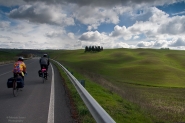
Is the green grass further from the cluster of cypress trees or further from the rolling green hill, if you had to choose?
the cluster of cypress trees

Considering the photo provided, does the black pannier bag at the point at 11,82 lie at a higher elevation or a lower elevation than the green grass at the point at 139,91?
higher

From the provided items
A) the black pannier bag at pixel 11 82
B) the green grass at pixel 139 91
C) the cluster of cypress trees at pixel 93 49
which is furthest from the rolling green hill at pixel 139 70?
the cluster of cypress trees at pixel 93 49

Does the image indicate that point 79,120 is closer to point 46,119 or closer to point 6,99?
point 46,119

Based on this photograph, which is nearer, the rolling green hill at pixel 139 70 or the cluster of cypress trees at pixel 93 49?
the rolling green hill at pixel 139 70

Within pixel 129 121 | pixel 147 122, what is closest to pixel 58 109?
pixel 129 121

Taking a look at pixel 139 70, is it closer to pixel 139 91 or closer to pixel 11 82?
pixel 139 91

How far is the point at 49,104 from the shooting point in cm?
817

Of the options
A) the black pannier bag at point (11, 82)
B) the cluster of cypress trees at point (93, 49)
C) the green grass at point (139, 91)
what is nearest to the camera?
the green grass at point (139, 91)

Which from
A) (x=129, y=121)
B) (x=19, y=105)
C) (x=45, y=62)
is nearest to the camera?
(x=129, y=121)

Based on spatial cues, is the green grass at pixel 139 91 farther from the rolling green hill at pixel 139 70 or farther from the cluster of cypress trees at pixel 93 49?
the cluster of cypress trees at pixel 93 49

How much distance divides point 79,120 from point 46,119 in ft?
3.20

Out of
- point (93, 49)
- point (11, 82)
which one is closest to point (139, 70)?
point (11, 82)

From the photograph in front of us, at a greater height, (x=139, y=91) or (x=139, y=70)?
(x=139, y=91)

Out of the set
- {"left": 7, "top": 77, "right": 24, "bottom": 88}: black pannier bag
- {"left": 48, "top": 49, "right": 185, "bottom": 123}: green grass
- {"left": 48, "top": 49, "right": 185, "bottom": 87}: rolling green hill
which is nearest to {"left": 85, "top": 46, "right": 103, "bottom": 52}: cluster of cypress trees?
{"left": 48, "top": 49, "right": 185, "bottom": 87}: rolling green hill
